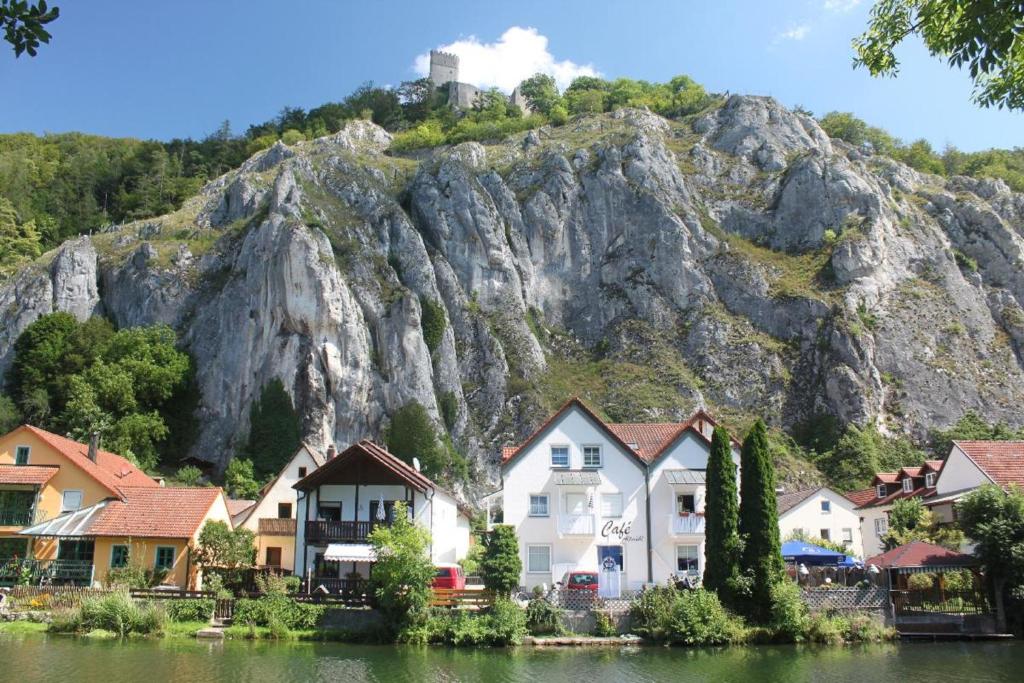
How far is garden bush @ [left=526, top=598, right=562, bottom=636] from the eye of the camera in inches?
1202

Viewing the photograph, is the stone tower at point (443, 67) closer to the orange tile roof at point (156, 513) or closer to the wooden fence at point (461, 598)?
the orange tile roof at point (156, 513)

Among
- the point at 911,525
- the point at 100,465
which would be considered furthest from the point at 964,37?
the point at 100,465

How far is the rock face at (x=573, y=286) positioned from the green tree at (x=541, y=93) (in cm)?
3213

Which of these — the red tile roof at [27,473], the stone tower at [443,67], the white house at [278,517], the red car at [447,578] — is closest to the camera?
the red car at [447,578]

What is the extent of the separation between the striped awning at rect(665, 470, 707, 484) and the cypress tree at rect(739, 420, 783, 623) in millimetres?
6627

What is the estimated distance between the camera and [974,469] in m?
40.8

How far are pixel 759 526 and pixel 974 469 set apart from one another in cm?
1703

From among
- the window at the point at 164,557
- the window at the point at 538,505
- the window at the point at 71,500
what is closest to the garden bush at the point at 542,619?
the window at the point at 538,505

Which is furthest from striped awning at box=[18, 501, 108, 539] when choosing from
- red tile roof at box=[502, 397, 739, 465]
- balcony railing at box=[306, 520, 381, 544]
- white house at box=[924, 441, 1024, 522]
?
white house at box=[924, 441, 1024, 522]

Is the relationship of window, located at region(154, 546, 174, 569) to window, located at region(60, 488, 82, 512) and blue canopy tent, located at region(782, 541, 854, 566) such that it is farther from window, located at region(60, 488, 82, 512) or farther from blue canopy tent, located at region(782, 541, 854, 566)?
blue canopy tent, located at region(782, 541, 854, 566)

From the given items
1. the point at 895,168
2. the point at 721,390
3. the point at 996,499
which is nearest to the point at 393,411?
the point at 721,390

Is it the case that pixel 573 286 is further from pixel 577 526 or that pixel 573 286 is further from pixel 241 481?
pixel 577 526

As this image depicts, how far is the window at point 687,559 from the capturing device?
38.8 metres

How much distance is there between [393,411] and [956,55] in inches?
2470
